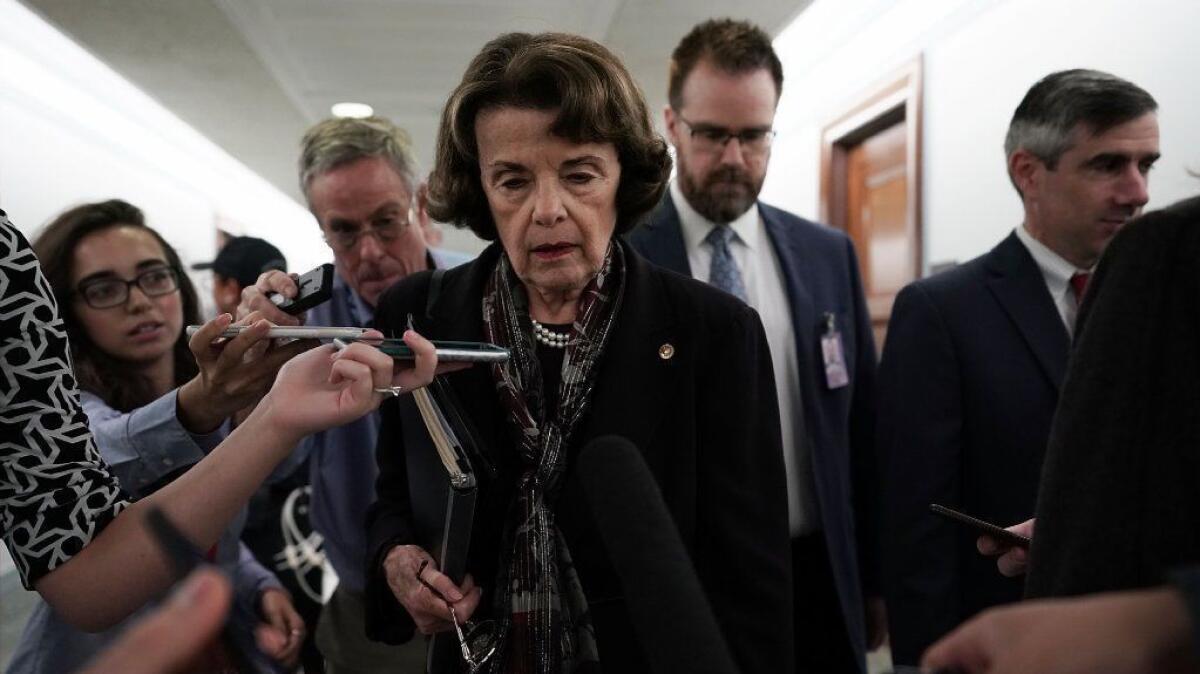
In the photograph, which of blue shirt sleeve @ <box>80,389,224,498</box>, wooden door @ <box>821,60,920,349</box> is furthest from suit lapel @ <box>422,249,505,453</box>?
wooden door @ <box>821,60,920,349</box>

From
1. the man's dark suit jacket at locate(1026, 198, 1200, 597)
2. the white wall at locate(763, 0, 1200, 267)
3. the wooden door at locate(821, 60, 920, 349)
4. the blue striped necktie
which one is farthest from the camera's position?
the wooden door at locate(821, 60, 920, 349)

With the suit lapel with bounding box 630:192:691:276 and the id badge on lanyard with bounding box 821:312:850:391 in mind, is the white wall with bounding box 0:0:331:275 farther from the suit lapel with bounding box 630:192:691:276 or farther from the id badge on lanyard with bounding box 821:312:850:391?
the id badge on lanyard with bounding box 821:312:850:391

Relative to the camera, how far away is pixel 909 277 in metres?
4.13

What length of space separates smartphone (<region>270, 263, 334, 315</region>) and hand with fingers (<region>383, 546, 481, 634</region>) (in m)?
0.37

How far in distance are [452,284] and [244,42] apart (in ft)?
12.6

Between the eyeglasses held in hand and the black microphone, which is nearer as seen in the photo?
the black microphone

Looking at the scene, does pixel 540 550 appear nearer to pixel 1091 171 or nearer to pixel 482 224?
pixel 482 224

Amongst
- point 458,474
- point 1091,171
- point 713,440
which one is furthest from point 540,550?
point 1091,171

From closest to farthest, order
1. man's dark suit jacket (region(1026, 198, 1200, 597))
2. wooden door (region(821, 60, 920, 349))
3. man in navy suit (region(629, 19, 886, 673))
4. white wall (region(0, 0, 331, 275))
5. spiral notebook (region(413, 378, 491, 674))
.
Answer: man's dark suit jacket (region(1026, 198, 1200, 597))
spiral notebook (region(413, 378, 491, 674))
man in navy suit (region(629, 19, 886, 673))
wooden door (region(821, 60, 920, 349))
white wall (region(0, 0, 331, 275))

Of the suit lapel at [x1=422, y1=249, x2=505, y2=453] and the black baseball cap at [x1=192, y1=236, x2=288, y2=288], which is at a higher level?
the black baseball cap at [x1=192, y1=236, x2=288, y2=288]

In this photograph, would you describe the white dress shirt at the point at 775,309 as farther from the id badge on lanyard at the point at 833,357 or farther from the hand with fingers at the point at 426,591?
the hand with fingers at the point at 426,591

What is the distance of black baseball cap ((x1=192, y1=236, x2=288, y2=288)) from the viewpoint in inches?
90.8

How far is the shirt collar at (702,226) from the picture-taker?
2186mm

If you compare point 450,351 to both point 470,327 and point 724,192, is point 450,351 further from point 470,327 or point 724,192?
point 724,192
